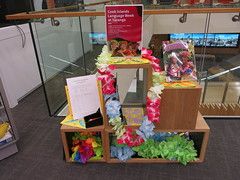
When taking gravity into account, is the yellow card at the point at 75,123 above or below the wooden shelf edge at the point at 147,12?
below

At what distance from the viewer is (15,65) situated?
275 cm

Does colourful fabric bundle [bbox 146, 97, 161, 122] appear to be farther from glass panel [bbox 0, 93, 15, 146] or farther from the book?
glass panel [bbox 0, 93, 15, 146]

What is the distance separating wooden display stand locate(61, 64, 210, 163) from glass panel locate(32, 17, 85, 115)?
3.52 feet

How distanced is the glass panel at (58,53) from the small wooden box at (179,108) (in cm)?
143

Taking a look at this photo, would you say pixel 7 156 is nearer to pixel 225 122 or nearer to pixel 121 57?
pixel 121 57

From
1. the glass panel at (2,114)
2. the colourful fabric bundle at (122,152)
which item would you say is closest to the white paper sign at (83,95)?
the colourful fabric bundle at (122,152)

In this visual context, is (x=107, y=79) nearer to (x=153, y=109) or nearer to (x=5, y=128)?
(x=153, y=109)

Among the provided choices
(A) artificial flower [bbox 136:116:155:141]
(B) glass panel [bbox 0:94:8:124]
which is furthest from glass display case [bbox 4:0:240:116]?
Answer: (B) glass panel [bbox 0:94:8:124]

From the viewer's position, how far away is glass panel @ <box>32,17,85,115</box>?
2.36 m

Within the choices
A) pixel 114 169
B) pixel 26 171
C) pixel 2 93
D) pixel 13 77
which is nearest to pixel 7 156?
pixel 26 171

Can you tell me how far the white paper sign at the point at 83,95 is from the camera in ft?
5.22

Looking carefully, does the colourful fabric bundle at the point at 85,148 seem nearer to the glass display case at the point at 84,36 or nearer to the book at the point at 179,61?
the glass display case at the point at 84,36

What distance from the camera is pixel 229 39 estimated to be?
7043 millimetres

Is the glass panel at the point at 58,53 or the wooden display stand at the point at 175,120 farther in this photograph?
the glass panel at the point at 58,53
